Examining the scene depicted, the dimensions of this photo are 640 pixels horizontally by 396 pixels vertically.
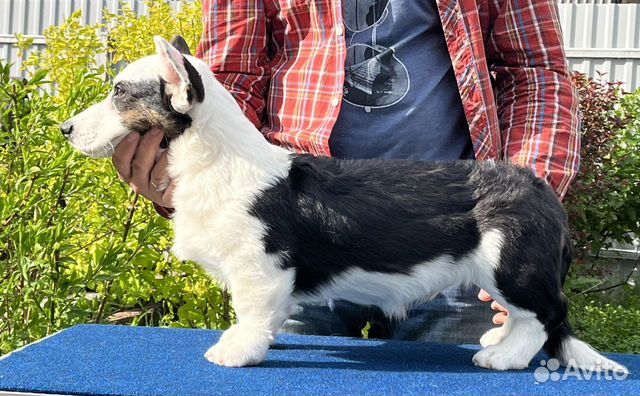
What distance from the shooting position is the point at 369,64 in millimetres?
Answer: 2852

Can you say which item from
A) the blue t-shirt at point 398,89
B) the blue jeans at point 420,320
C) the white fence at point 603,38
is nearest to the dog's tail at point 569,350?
the blue jeans at point 420,320

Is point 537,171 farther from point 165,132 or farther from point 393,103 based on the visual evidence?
point 165,132

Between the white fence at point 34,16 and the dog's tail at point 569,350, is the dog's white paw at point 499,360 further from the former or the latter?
the white fence at point 34,16

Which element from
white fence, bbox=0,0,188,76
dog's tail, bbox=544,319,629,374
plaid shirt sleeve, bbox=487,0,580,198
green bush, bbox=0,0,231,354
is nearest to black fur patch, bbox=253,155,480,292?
dog's tail, bbox=544,319,629,374

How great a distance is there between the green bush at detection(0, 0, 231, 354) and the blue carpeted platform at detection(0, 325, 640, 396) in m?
0.96

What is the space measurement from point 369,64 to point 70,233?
59.4 inches

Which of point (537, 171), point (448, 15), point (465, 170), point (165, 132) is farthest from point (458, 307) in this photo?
point (165, 132)

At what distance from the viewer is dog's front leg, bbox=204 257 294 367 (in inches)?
86.4

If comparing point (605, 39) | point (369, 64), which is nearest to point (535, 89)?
point (369, 64)

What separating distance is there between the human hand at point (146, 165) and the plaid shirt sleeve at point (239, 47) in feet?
1.88

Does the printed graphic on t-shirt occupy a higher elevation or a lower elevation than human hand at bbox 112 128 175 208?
higher

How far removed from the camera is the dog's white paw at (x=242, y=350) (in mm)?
2215

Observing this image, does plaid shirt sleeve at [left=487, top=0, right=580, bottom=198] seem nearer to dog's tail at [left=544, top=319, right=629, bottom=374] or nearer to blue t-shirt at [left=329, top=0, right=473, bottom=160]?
blue t-shirt at [left=329, top=0, right=473, bottom=160]

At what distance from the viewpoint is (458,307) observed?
2.86 metres
